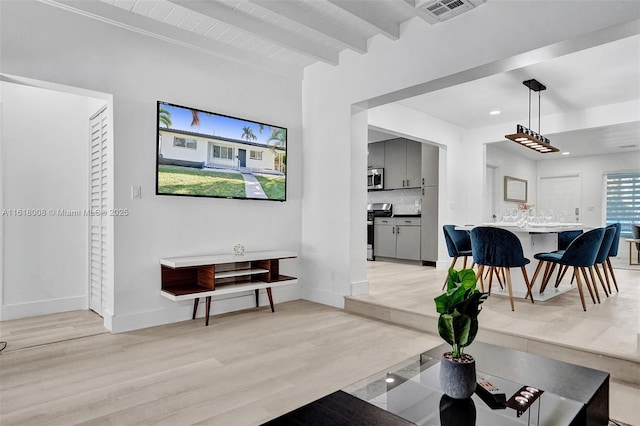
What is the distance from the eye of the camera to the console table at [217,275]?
3430 millimetres

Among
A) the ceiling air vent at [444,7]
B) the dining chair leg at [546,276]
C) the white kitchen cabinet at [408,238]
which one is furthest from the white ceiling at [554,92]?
the dining chair leg at [546,276]

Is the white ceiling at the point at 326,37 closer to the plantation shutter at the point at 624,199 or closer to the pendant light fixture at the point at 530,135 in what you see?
the pendant light fixture at the point at 530,135

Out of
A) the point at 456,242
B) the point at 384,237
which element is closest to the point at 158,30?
the point at 456,242

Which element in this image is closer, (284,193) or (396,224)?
(284,193)

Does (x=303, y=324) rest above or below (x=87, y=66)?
below

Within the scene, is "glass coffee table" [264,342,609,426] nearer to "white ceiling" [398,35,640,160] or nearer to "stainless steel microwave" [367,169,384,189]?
"white ceiling" [398,35,640,160]

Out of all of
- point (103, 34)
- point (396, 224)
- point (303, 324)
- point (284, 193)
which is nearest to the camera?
point (103, 34)

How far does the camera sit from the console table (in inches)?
135

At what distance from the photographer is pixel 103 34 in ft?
10.8

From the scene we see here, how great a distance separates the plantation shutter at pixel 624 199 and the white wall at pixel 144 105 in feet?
29.4

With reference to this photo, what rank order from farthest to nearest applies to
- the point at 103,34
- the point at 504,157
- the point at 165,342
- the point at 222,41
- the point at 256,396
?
the point at 504,157 < the point at 222,41 < the point at 103,34 < the point at 165,342 < the point at 256,396

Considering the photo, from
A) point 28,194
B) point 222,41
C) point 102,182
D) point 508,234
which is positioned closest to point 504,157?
point 508,234

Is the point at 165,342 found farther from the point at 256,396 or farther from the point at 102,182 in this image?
the point at 102,182

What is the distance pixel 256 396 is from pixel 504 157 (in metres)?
8.43
